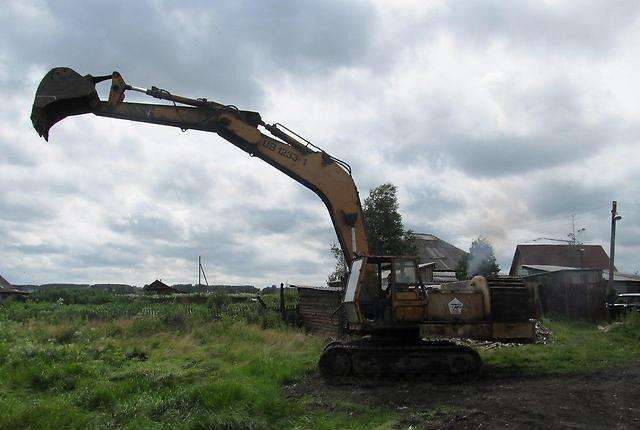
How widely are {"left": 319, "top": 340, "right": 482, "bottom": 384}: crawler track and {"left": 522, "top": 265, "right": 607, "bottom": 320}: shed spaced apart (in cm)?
1583

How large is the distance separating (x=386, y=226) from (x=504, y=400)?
34380 mm

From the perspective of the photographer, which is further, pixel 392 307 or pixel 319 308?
pixel 319 308

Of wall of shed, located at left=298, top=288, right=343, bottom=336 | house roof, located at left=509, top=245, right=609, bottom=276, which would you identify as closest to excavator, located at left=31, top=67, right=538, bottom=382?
wall of shed, located at left=298, top=288, right=343, bottom=336

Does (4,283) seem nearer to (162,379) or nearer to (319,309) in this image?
(319,309)

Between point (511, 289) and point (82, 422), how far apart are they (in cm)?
846

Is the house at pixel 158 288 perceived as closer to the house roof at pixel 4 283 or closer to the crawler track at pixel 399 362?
the house roof at pixel 4 283

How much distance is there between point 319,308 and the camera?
22.3 metres

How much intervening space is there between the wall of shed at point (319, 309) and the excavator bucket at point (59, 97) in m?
11.0

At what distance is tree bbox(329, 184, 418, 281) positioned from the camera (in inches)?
1711

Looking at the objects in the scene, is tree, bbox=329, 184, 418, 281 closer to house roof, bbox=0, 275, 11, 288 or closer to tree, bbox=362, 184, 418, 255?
tree, bbox=362, 184, 418, 255

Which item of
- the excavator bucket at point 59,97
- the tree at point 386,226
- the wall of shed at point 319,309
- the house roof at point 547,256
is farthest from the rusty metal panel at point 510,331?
the house roof at point 547,256

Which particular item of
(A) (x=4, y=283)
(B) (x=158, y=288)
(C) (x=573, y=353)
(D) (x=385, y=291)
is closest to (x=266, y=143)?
(D) (x=385, y=291)

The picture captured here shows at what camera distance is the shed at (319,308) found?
21.1m

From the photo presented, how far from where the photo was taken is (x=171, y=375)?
41.1 ft
